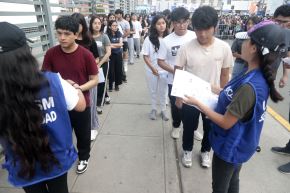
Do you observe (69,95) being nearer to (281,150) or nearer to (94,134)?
(94,134)

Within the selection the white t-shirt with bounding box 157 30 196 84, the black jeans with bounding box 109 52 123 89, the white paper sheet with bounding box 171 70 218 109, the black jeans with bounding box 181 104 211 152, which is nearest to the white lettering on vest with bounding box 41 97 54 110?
the white paper sheet with bounding box 171 70 218 109

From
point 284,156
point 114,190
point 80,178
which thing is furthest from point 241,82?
point 284,156

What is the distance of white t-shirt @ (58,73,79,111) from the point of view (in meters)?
1.31

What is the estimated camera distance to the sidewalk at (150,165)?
2619 millimetres

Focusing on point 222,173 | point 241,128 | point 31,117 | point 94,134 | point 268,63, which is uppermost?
point 268,63

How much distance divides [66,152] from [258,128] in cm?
131

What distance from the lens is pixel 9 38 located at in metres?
1.06

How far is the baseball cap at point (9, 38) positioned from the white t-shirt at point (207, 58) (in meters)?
1.77

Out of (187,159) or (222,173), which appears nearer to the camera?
(222,173)

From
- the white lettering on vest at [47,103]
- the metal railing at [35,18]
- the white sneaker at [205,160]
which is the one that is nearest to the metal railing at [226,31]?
the metal railing at [35,18]

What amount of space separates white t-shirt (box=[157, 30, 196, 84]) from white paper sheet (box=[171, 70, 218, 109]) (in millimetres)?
1392

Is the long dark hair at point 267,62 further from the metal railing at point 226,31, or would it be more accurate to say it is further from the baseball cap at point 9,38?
the metal railing at point 226,31

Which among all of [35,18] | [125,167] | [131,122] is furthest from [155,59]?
[35,18]

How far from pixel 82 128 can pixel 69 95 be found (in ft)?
4.56
